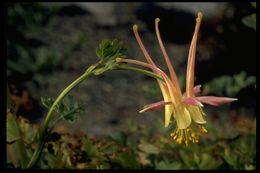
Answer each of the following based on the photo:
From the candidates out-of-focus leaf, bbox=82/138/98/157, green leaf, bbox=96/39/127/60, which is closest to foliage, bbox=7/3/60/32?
out-of-focus leaf, bbox=82/138/98/157

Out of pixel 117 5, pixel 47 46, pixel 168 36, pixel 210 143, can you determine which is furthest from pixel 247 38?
pixel 210 143

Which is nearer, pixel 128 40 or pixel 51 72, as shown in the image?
pixel 51 72

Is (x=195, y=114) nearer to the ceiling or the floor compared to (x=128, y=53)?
nearer to the floor

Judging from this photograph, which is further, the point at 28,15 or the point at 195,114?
the point at 28,15

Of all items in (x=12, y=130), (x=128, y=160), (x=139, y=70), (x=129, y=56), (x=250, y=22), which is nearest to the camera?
(x=139, y=70)

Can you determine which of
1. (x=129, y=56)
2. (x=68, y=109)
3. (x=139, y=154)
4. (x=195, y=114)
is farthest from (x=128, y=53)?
(x=195, y=114)

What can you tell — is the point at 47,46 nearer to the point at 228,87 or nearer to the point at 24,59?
the point at 24,59

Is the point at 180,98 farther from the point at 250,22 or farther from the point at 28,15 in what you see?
the point at 28,15

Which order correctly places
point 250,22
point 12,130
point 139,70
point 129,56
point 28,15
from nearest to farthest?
1. point 139,70
2. point 12,130
3. point 250,22
4. point 129,56
5. point 28,15

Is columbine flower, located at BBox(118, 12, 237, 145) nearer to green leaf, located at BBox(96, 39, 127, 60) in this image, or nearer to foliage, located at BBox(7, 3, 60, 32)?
green leaf, located at BBox(96, 39, 127, 60)
